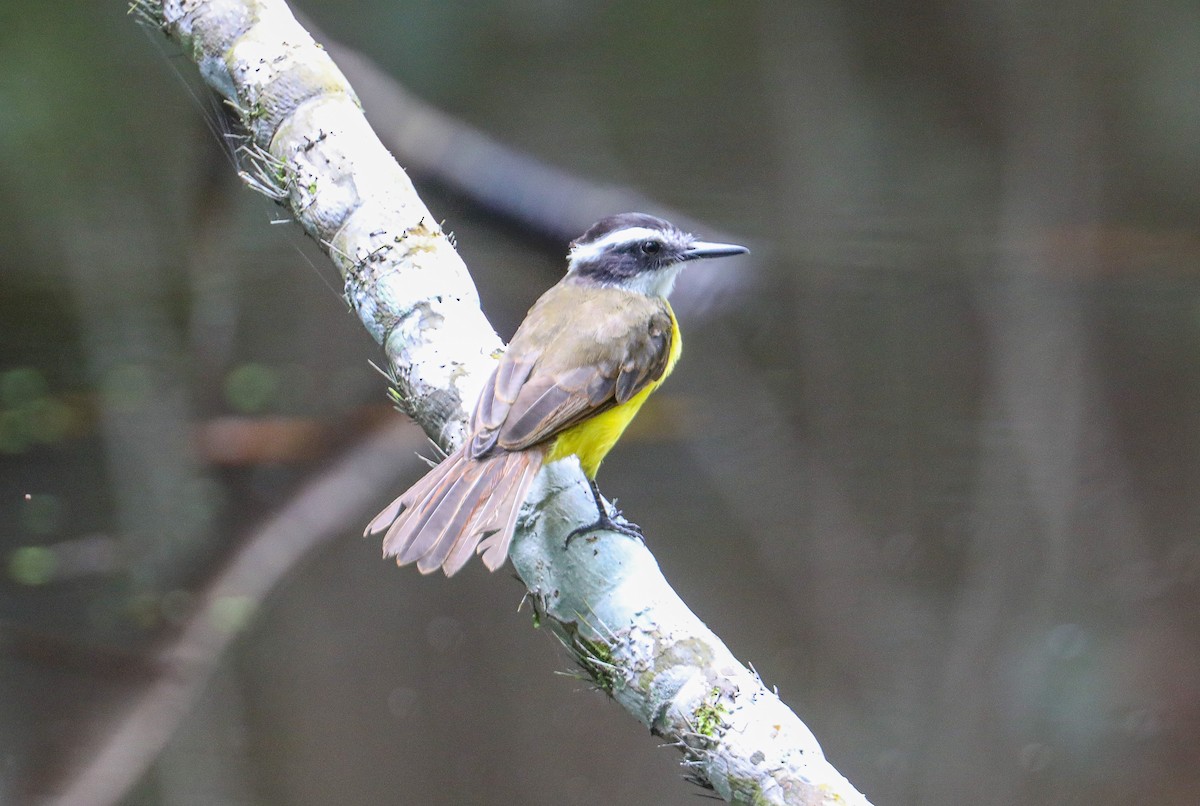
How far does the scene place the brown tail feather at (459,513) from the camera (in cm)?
170

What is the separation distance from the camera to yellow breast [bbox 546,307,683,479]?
6.79 feet

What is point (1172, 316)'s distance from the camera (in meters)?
3.58

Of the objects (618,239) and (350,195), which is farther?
(618,239)

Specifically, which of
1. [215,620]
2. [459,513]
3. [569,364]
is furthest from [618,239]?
[215,620]

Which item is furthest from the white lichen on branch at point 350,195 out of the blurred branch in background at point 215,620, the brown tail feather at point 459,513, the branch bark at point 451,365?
the blurred branch in background at point 215,620

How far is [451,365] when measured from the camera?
1.98m

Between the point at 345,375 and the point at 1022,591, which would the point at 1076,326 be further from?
the point at 345,375

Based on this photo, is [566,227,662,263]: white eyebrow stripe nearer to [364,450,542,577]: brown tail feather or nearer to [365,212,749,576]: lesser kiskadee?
[365,212,749,576]: lesser kiskadee

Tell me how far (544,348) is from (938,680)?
6.93 ft

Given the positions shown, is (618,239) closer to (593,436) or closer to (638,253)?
(638,253)

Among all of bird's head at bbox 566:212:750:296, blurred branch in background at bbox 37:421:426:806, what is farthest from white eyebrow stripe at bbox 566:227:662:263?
blurred branch in background at bbox 37:421:426:806

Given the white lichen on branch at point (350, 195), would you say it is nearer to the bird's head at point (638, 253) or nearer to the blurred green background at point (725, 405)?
the bird's head at point (638, 253)

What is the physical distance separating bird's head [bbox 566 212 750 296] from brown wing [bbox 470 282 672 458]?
8 centimetres

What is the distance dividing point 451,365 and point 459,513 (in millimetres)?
310
